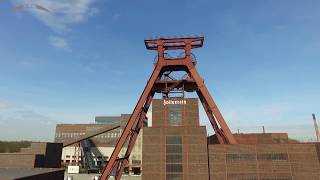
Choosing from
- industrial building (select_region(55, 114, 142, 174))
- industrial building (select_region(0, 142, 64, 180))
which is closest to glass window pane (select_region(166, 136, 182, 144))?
industrial building (select_region(0, 142, 64, 180))

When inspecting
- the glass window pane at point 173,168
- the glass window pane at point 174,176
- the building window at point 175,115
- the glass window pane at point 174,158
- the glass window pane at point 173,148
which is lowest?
the glass window pane at point 174,176

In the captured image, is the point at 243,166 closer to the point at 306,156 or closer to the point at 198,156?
the point at 198,156

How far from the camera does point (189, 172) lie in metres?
27.8

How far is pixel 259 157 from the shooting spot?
90.9ft

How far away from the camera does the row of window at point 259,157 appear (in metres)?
27.6

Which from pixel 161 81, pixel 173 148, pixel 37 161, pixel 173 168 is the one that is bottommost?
pixel 173 168

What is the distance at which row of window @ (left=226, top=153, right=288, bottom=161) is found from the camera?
27.6 m

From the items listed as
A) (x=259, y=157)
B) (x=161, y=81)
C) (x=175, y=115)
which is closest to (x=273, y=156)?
(x=259, y=157)

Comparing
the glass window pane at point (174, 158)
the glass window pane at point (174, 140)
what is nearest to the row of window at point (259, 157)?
the glass window pane at point (174, 158)

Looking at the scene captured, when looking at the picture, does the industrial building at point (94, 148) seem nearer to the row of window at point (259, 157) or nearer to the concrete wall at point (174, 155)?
the concrete wall at point (174, 155)

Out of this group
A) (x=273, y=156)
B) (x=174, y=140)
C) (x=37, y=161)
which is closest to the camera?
(x=273, y=156)

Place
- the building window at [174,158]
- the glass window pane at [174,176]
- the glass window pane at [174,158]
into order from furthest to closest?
the glass window pane at [174,158] < the building window at [174,158] < the glass window pane at [174,176]

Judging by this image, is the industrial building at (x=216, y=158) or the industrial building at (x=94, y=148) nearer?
the industrial building at (x=216, y=158)

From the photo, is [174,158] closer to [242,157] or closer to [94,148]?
[242,157]
